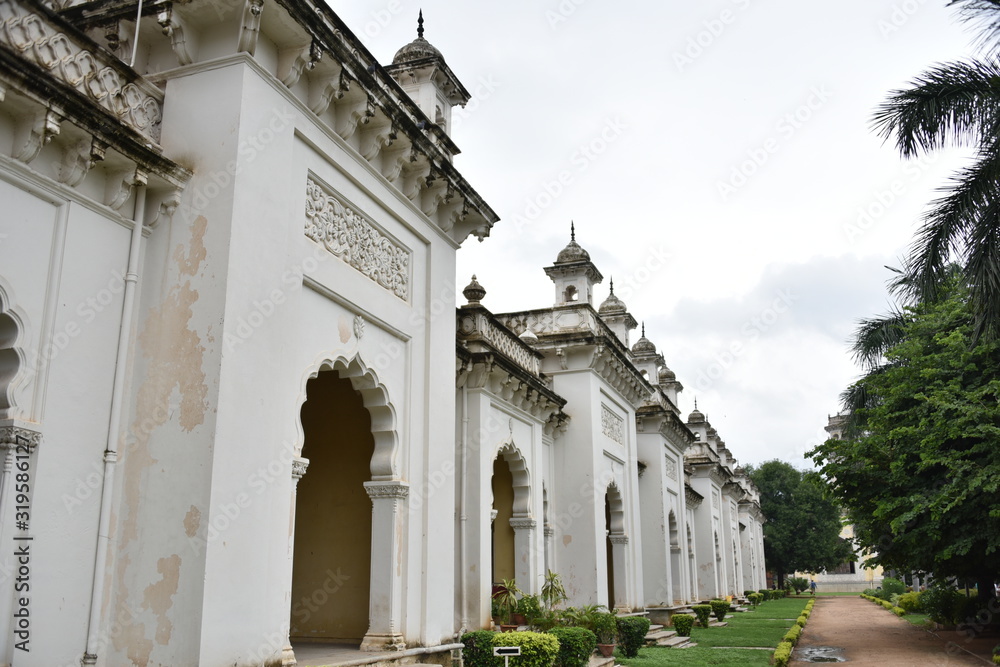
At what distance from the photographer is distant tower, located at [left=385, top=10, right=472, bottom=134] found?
428 inches

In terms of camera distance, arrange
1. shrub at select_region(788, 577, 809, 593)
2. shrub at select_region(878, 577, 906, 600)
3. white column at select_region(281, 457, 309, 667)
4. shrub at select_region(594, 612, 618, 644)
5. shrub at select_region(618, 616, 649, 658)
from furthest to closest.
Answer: shrub at select_region(788, 577, 809, 593)
shrub at select_region(878, 577, 906, 600)
shrub at select_region(618, 616, 649, 658)
shrub at select_region(594, 612, 618, 644)
white column at select_region(281, 457, 309, 667)

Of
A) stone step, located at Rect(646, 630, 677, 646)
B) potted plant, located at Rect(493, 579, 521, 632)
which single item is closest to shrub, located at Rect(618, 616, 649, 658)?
stone step, located at Rect(646, 630, 677, 646)

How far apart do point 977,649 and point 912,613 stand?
48.1 feet

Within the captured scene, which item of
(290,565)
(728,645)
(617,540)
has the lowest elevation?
(728,645)

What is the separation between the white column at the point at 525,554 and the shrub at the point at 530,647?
10.7 feet

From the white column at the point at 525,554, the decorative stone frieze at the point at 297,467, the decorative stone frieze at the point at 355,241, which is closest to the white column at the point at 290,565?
the decorative stone frieze at the point at 297,467

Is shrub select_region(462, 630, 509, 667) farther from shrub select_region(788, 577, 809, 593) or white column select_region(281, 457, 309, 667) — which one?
shrub select_region(788, 577, 809, 593)

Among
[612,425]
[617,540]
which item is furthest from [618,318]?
[617,540]

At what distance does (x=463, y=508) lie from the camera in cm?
1246

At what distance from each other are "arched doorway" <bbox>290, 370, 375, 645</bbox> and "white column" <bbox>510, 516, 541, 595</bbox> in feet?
15.2

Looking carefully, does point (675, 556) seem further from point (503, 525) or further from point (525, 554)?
point (525, 554)

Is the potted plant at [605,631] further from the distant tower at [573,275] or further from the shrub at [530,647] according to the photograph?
the distant tower at [573,275]

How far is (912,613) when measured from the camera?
1200 inches

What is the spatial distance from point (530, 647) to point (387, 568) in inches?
122
